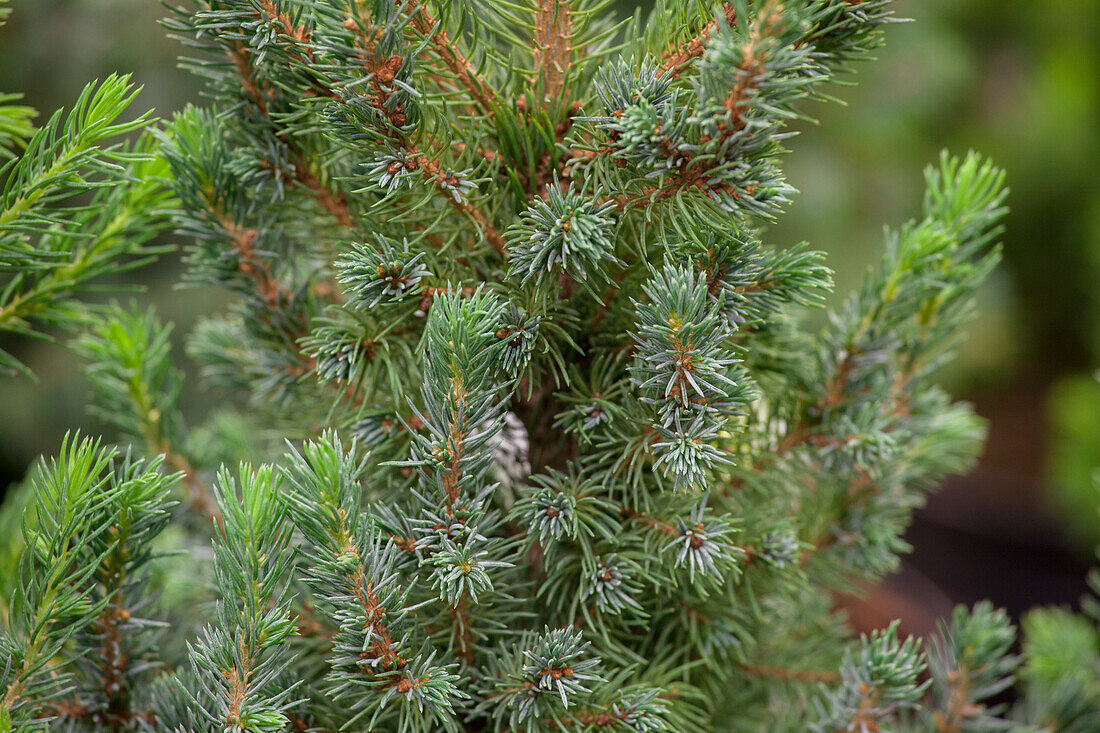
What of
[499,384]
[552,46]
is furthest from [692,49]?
[499,384]

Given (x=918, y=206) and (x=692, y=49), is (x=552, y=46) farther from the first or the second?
(x=918, y=206)

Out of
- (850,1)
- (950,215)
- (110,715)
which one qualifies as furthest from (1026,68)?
(110,715)

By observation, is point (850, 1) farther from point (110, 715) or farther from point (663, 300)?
point (110, 715)

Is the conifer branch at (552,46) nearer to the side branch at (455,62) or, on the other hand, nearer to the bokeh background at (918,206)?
the side branch at (455,62)

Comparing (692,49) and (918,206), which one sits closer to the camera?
(692,49)

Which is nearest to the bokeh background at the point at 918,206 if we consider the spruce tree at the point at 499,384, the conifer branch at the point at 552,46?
the spruce tree at the point at 499,384

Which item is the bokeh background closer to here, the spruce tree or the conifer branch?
the spruce tree

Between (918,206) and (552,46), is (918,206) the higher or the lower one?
the lower one

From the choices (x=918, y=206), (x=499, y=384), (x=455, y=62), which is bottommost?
(x=918, y=206)
